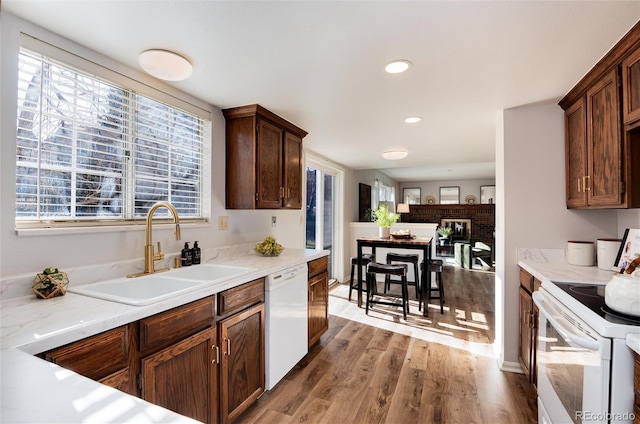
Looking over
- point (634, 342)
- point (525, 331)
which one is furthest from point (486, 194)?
point (634, 342)

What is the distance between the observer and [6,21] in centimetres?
136

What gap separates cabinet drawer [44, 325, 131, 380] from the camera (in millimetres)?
1000

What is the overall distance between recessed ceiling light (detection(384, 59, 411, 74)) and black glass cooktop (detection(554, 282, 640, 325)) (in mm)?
1482

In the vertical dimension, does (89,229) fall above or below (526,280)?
above

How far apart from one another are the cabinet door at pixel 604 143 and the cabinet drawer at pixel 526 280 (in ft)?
2.02

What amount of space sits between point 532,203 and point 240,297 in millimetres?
2316

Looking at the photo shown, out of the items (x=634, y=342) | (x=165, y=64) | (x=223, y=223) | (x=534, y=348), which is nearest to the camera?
(x=634, y=342)

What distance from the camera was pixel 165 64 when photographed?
65.6 inches

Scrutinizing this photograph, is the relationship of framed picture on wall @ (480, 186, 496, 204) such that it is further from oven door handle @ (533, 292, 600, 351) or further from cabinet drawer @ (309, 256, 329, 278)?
oven door handle @ (533, 292, 600, 351)

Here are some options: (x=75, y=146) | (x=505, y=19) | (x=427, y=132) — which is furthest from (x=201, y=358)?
(x=427, y=132)

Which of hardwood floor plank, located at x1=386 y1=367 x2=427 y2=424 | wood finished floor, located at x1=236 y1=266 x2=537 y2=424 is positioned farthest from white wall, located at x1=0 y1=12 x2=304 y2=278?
hardwood floor plank, located at x1=386 y1=367 x2=427 y2=424

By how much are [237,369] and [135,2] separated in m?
1.90

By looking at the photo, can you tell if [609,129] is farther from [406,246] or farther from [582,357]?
[406,246]

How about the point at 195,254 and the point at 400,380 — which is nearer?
the point at 195,254
